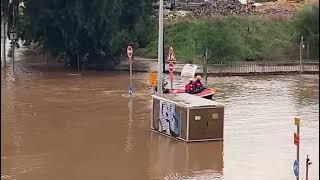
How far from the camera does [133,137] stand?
1895 centimetres

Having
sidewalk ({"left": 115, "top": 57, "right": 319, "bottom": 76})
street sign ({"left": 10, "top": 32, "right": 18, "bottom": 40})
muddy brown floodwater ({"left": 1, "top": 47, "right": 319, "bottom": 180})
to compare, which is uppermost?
street sign ({"left": 10, "top": 32, "right": 18, "bottom": 40})

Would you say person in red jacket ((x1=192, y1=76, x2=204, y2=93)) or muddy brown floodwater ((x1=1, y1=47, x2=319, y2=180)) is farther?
person in red jacket ((x1=192, y1=76, x2=204, y2=93))

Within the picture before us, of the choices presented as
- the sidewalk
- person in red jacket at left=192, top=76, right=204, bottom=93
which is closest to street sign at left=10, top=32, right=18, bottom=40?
the sidewalk

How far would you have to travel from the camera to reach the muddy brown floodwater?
592 inches

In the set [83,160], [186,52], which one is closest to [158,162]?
[83,160]

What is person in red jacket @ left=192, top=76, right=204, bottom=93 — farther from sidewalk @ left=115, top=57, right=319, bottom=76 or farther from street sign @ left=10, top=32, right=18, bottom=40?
street sign @ left=10, top=32, right=18, bottom=40

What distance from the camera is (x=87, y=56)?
36156 millimetres

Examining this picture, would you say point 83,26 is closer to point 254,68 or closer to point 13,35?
point 13,35

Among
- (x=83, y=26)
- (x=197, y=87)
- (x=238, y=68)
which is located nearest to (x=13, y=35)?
(x=83, y=26)

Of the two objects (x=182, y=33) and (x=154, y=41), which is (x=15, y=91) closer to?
(x=154, y=41)

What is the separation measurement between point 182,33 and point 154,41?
3.19 meters

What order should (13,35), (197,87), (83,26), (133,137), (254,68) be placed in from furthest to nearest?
1. (254,68)
2. (83,26)
3. (13,35)
4. (197,87)
5. (133,137)

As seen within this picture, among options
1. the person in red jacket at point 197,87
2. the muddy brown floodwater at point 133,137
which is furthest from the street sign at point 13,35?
the person in red jacket at point 197,87

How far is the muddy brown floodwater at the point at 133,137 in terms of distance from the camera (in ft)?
49.3
